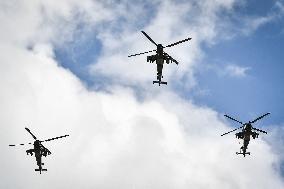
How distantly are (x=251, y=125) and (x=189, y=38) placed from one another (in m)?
15.9

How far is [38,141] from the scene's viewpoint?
68.0 meters

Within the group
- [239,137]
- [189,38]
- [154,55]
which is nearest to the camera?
[189,38]

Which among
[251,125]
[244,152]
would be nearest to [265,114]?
[251,125]

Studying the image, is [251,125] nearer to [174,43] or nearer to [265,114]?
[265,114]

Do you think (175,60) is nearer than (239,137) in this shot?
Yes

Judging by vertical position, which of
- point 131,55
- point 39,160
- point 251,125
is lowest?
point 39,160

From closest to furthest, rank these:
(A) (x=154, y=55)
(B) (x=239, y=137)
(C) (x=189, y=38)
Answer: (C) (x=189, y=38)
(A) (x=154, y=55)
(B) (x=239, y=137)

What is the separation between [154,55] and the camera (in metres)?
64.9

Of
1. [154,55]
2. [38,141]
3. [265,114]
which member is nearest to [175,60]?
[154,55]

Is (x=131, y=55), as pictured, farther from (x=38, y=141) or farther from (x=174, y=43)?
(x=38, y=141)

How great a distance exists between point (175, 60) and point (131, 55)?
600 cm

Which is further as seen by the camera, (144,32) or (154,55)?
(154,55)

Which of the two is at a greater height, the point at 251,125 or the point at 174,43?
the point at 174,43

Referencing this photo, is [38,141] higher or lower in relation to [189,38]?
lower
